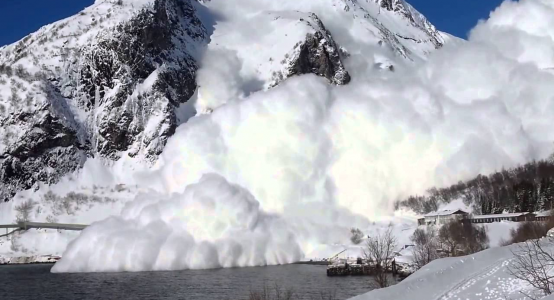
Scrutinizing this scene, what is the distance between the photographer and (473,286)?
31.1 m

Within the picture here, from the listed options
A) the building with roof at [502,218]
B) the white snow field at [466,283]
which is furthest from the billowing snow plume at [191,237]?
the white snow field at [466,283]

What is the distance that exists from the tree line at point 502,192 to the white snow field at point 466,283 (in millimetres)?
118753

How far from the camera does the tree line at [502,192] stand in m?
157

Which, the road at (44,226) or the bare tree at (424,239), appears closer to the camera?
the bare tree at (424,239)

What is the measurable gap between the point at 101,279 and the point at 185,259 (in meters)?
22.3

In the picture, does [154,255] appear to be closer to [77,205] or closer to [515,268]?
[77,205]

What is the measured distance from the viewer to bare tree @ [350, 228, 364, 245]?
149250 millimetres

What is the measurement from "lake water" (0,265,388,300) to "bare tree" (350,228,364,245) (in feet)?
85.3

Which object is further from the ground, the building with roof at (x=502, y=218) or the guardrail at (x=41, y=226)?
the guardrail at (x=41, y=226)

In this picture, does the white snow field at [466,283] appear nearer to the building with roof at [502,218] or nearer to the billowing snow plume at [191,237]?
the billowing snow plume at [191,237]

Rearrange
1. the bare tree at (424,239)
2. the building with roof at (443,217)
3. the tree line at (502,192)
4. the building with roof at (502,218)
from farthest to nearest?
the tree line at (502,192) < the building with roof at (443,217) < the building with roof at (502,218) < the bare tree at (424,239)

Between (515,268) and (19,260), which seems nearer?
(515,268)

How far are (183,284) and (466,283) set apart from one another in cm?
6968

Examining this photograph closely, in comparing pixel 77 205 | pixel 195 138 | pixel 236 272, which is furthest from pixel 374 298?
pixel 77 205
